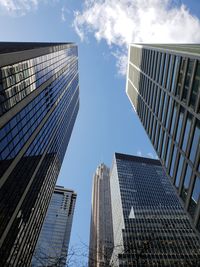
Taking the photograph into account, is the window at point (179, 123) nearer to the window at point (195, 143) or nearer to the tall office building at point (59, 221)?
the window at point (195, 143)

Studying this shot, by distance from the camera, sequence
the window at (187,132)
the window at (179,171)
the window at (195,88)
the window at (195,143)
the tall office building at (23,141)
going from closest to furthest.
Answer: the window at (195,88)
the window at (195,143)
the window at (187,132)
the window at (179,171)
the tall office building at (23,141)

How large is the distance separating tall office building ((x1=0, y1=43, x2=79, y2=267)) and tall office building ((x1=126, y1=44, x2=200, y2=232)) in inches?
791

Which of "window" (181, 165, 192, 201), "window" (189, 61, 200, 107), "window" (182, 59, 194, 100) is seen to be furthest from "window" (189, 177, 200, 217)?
"window" (182, 59, 194, 100)

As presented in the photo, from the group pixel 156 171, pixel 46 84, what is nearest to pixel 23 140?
pixel 46 84

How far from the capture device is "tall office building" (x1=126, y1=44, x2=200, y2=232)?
29.8 metres

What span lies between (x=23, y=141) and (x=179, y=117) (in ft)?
87.4

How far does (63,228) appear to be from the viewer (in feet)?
499

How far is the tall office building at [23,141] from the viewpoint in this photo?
1537 inches

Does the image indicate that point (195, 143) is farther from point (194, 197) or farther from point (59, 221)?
point (59, 221)

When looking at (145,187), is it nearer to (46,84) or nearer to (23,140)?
(46,84)

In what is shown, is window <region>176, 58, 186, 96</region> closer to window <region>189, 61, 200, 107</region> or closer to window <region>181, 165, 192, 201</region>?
window <region>189, 61, 200, 107</region>

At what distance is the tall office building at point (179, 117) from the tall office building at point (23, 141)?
20093 mm

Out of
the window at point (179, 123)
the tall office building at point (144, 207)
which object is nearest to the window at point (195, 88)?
the window at point (179, 123)

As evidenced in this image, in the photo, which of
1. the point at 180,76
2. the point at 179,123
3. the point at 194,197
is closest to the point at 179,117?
the point at 179,123
